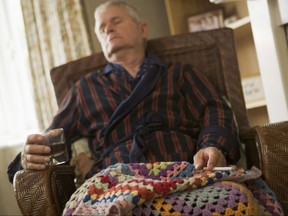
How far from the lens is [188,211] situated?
3.03 feet

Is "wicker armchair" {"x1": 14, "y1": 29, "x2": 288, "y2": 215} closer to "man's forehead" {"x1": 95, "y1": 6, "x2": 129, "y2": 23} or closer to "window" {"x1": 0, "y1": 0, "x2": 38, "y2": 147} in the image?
"man's forehead" {"x1": 95, "y1": 6, "x2": 129, "y2": 23}

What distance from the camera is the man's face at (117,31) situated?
170 centimetres

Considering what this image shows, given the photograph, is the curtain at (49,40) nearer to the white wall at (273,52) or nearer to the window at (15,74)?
the window at (15,74)

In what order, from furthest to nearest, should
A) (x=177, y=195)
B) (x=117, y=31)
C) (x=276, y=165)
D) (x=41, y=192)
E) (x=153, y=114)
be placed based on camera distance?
(x=117, y=31), (x=153, y=114), (x=41, y=192), (x=276, y=165), (x=177, y=195)

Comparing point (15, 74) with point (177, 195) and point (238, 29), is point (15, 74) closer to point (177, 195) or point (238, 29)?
point (238, 29)

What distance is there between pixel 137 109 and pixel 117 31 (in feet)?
1.17

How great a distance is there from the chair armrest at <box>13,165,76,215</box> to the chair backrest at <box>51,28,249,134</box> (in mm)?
638

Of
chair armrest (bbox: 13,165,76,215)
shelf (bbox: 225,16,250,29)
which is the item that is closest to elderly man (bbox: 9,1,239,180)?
chair armrest (bbox: 13,165,76,215)

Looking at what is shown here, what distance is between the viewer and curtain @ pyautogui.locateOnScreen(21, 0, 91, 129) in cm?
270

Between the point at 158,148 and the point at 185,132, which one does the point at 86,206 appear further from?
the point at 185,132

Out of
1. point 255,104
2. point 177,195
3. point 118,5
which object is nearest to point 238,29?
point 255,104

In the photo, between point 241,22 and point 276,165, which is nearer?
point 276,165

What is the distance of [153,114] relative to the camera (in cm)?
155

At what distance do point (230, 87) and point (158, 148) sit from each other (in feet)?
1.38
